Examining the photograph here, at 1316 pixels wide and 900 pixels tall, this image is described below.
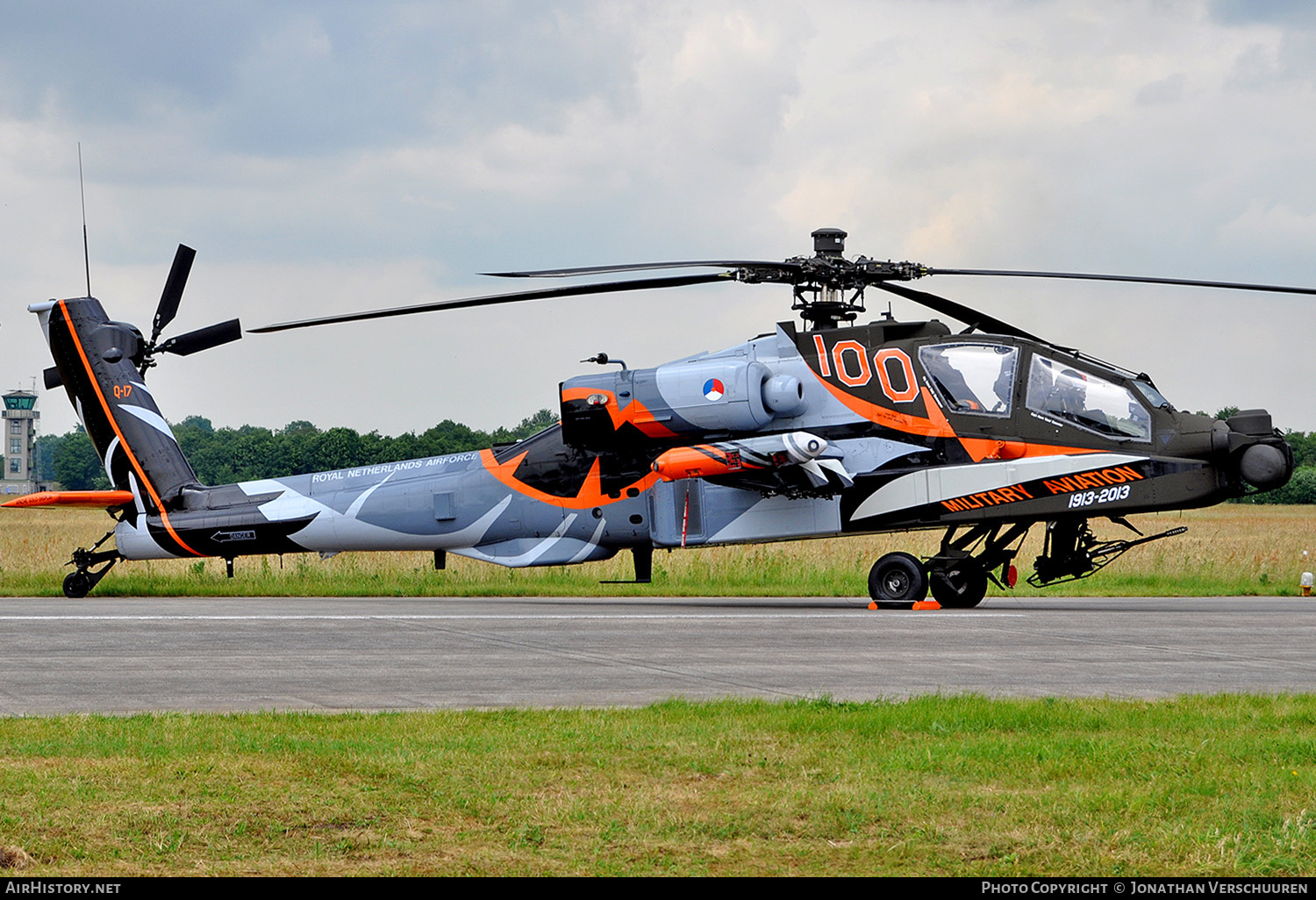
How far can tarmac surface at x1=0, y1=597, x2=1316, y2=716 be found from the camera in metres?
9.21

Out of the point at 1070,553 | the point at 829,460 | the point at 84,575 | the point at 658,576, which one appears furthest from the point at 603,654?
the point at 658,576

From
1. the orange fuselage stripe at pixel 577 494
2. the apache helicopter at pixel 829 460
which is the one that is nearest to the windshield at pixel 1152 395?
the apache helicopter at pixel 829 460

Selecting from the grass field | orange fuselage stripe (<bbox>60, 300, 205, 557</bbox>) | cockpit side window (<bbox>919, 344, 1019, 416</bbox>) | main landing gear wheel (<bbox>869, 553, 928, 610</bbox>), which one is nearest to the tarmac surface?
main landing gear wheel (<bbox>869, 553, 928, 610</bbox>)

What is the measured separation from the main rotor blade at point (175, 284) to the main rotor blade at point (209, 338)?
0.44 m

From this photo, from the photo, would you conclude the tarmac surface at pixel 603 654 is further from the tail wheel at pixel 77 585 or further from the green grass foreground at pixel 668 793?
the tail wheel at pixel 77 585

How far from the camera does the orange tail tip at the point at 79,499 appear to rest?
20766mm

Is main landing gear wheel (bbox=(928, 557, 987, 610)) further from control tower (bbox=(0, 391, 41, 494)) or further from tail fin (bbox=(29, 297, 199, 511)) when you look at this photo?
control tower (bbox=(0, 391, 41, 494))

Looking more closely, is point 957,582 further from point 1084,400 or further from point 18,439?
point 18,439

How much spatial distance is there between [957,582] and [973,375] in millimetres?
2815

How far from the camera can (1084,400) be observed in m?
17.5

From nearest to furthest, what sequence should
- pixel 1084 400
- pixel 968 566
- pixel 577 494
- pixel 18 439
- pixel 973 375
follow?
pixel 1084 400 < pixel 973 375 < pixel 968 566 < pixel 577 494 < pixel 18 439

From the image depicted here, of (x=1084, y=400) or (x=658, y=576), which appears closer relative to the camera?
(x=1084, y=400)
